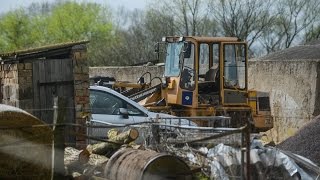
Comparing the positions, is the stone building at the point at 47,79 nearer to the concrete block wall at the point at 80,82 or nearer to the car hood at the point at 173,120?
the concrete block wall at the point at 80,82

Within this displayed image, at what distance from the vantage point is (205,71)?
18.6 metres

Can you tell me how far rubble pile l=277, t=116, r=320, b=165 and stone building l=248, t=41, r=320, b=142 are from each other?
23.9 feet

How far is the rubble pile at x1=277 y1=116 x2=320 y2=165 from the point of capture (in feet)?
37.4

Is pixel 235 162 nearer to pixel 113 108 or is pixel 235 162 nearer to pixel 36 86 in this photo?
pixel 36 86

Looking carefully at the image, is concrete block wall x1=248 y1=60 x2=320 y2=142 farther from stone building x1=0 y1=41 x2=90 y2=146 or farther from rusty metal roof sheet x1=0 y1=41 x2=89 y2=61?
rusty metal roof sheet x1=0 y1=41 x2=89 y2=61

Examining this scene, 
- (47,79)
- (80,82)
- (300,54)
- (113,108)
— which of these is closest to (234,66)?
(113,108)

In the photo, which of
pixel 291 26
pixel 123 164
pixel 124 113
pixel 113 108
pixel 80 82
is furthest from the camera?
pixel 291 26

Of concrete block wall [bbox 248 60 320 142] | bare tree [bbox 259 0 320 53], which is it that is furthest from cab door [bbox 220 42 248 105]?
bare tree [bbox 259 0 320 53]

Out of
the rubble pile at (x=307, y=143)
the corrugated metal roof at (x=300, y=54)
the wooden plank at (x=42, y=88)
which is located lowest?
the rubble pile at (x=307, y=143)

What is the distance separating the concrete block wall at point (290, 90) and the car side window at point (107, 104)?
25.0ft

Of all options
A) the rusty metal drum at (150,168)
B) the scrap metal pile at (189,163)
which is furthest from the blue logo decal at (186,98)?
the rusty metal drum at (150,168)

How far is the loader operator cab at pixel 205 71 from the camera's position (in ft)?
57.5

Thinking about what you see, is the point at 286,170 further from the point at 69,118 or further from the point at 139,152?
the point at 69,118

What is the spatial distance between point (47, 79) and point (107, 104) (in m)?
3.11
